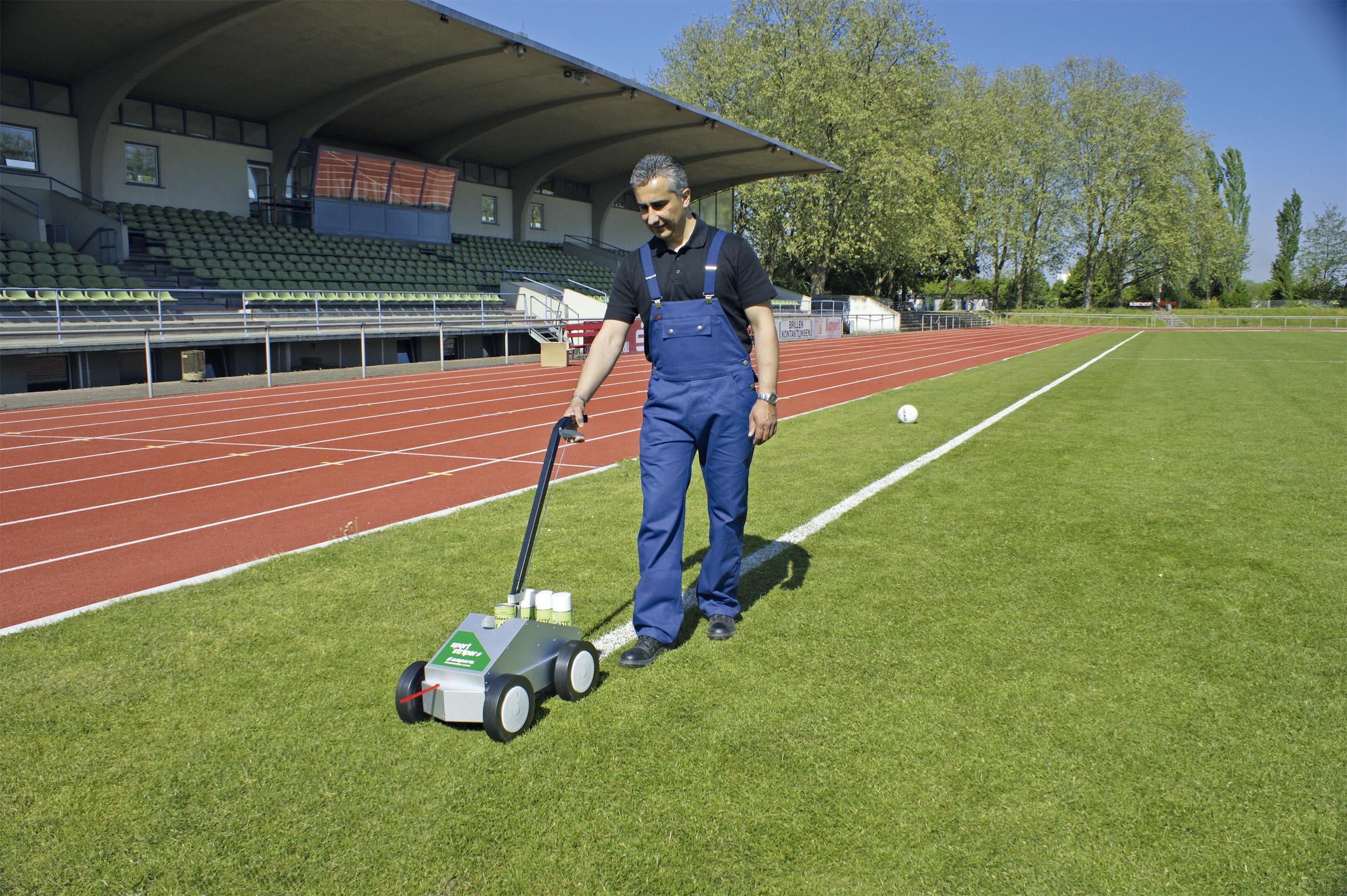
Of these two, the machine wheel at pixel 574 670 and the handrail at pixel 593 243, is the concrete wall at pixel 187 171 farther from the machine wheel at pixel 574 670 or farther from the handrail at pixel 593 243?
the machine wheel at pixel 574 670

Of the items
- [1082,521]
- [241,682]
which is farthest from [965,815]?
[1082,521]

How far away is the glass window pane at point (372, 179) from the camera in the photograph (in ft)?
102

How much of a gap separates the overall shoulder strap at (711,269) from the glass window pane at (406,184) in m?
31.4

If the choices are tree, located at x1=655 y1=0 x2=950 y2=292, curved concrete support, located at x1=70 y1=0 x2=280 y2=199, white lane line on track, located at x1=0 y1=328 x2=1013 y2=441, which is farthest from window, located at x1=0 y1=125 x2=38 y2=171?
tree, located at x1=655 y1=0 x2=950 y2=292

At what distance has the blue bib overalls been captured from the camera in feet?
12.3

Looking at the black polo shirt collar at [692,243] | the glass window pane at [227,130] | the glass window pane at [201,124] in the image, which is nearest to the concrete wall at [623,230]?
the glass window pane at [227,130]

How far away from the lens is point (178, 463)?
942 centimetres

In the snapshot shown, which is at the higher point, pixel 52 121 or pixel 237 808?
pixel 52 121

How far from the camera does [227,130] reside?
28781 mm

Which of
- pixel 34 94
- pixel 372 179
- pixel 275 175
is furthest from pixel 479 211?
pixel 34 94

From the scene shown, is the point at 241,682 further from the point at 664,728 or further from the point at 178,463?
the point at 178,463

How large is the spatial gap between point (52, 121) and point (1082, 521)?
2815 cm

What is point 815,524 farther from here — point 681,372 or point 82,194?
point 82,194

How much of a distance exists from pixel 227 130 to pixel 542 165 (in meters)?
13.5
